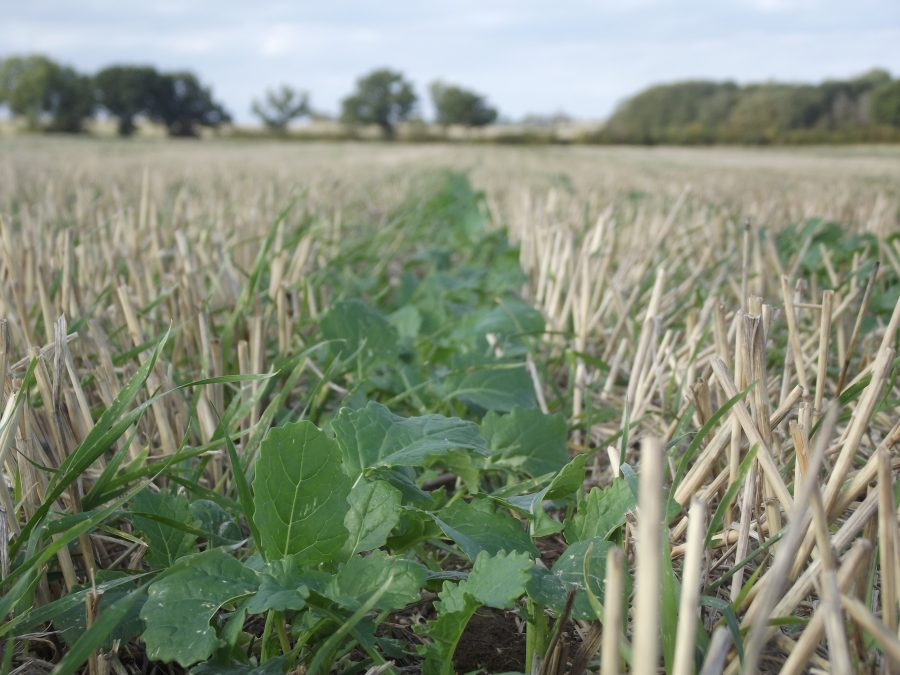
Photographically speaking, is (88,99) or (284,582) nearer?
(284,582)

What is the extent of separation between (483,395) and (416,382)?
0.18 metres

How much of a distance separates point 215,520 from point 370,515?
0.93ft

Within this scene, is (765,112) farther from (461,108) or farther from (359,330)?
(359,330)

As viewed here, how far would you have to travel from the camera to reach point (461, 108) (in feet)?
175

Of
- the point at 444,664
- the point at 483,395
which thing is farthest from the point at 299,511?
the point at 483,395

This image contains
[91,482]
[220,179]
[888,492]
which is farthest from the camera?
[220,179]

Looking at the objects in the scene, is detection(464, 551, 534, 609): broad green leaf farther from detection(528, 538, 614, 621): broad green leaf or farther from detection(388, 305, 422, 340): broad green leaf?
detection(388, 305, 422, 340): broad green leaf

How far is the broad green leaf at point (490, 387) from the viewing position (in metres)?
1.46

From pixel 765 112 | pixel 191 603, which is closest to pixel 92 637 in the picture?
pixel 191 603

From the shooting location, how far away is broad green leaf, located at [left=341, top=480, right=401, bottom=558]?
89 cm

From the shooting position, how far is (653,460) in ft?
1.55

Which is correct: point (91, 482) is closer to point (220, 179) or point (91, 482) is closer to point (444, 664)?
point (444, 664)

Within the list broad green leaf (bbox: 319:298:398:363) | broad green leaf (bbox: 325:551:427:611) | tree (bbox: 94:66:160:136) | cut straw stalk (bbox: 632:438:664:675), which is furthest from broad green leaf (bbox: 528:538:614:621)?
tree (bbox: 94:66:160:136)

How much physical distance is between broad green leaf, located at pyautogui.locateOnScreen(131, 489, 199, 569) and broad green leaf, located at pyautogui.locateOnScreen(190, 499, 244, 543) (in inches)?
1.8
